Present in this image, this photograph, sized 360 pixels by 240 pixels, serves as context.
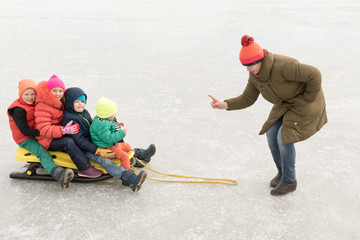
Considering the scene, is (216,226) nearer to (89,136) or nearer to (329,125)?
(89,136)

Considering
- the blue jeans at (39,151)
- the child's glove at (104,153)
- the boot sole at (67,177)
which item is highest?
the blue jeans at (39,151)

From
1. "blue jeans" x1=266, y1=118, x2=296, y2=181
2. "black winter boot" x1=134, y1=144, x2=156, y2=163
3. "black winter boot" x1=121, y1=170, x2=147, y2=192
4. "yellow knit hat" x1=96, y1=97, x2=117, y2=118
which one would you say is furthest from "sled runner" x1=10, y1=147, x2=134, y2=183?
"blue jeans" x1=266, y1=118, x2=296, y2=181

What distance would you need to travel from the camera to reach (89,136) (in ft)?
12.0

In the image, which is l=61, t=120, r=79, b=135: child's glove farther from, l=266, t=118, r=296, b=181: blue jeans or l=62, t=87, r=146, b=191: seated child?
l=266, t=118, r=296, b=181: blue jeans

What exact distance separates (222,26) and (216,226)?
781 centimetres

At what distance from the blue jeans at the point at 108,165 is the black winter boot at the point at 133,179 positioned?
0.06 m

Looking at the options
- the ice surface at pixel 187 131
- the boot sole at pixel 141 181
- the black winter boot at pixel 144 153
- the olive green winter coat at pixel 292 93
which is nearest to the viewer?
the olive green winter coat at pixel 292 93

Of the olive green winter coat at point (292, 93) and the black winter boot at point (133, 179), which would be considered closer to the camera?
the olive green winter coat at point (292, 93)

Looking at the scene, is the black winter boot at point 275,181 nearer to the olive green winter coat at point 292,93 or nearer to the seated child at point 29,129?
the olive green winter coat at point 292,93

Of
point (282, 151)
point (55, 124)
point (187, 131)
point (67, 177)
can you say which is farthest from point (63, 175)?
point (282, 151)

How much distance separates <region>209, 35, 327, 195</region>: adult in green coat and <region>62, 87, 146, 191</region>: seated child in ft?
3.93

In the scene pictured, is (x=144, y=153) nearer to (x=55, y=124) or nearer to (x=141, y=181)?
(x=141, y=181)

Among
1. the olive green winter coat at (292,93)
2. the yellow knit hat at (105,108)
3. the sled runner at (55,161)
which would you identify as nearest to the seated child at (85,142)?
the sled runner at (55,161)

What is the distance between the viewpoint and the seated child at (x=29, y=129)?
11.2 ft
